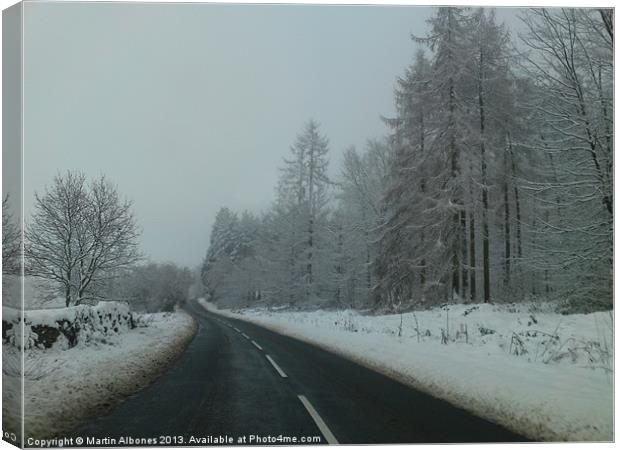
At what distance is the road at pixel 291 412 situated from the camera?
6.46m

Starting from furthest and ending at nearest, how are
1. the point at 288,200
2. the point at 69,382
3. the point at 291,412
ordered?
1. the point at 288,200
2. the point at 69,382
3. the point at 291,412

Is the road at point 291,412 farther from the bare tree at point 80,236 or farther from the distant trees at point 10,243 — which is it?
the bare tree at point 80,236

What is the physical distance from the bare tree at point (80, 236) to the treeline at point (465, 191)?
2.34 metres

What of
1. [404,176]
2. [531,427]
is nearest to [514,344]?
[531,427]

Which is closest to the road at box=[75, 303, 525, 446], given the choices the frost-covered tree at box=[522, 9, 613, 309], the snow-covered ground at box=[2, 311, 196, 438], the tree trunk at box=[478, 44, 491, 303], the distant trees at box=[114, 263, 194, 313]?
the snow-covered ground at box=[2, 311, 196, 438]

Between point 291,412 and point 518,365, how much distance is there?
4022mm

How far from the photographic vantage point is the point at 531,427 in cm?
634

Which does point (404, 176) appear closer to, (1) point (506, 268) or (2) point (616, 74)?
(1) point (506, 268)

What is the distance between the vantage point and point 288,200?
15.2m

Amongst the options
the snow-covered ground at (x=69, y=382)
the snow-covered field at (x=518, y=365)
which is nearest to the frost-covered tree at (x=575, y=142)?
the snow-covered field at (x=518, y=365)

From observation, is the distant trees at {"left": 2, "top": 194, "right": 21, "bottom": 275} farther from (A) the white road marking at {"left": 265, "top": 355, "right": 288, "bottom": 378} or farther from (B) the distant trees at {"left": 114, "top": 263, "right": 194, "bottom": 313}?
(B) the distant trees at {"left": 114, "top": 263, "right": 194, "bottom": 313}

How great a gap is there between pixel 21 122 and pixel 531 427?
8550mm

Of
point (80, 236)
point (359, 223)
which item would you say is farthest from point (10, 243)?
point (359, 223)

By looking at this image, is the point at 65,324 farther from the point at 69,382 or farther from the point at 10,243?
the point at 10,243
